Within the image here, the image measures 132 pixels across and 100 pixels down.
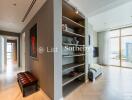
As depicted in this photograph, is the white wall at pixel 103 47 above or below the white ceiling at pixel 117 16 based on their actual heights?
below

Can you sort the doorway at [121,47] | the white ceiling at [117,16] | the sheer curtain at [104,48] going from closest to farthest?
the white ceiling at [117,16] → the doorway at [121,47] → the sheer curtain at [104,48]

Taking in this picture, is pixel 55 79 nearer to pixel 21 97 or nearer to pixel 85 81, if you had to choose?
pixel 21 97

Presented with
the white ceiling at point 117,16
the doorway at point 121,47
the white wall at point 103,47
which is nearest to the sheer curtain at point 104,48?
the white wall at point 103,47

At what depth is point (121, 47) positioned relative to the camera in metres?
6.38

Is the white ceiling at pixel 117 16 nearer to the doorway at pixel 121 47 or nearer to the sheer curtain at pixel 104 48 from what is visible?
the doorway at pixel 121 47

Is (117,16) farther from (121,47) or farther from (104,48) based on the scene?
(104,48)

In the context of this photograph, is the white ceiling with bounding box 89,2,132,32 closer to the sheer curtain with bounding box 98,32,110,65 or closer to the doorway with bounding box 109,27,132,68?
the doorway with bounding box 109,27,132,68

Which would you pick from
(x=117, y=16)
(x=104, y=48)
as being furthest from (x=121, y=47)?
(x=117, y=16)

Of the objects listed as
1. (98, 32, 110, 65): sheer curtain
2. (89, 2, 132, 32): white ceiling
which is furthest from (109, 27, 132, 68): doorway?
(89, 2, 132, 32): white ceiling

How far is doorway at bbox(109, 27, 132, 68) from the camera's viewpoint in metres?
6.09

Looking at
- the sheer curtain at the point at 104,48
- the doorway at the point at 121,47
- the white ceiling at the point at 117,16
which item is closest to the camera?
the white ceiling at the point at 117,16

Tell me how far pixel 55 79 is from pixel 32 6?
210 centimetres

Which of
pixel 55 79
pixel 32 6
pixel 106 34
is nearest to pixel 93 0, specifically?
pixel 32 6

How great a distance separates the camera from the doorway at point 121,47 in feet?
20.0
